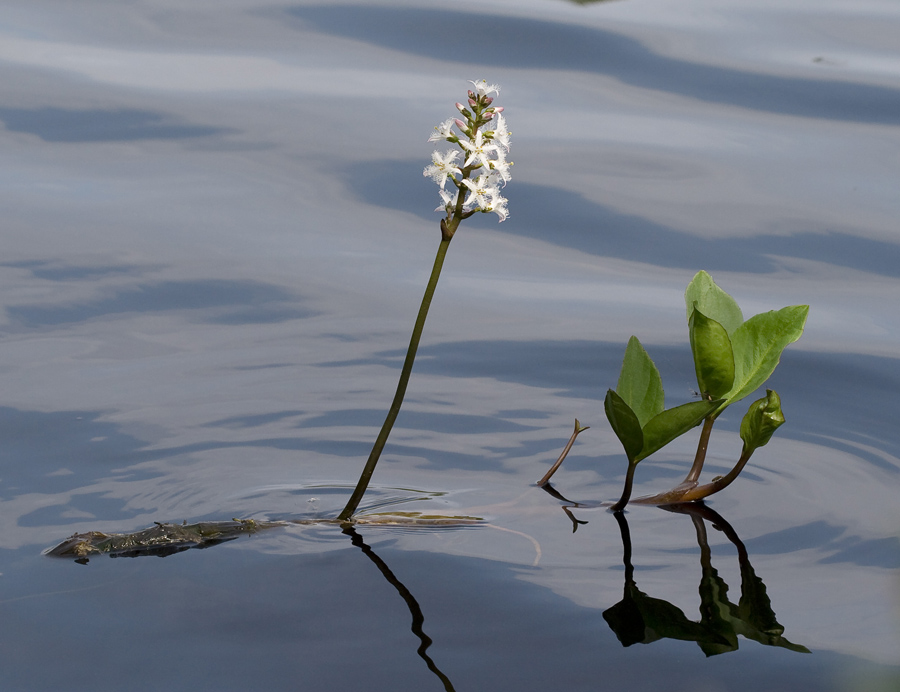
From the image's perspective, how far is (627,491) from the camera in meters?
2.09

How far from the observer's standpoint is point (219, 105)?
16.9ft

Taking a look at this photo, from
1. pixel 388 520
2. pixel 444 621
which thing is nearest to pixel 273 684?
pixel 444 621

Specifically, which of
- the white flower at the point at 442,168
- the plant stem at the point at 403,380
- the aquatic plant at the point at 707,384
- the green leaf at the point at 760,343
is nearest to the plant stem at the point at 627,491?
the aquatic plant at the point at 707,384

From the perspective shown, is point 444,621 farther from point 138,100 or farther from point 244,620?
point 138,100

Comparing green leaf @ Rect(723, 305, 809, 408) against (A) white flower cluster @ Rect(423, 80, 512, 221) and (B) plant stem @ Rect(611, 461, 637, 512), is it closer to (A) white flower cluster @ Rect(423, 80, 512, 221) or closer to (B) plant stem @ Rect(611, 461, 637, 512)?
(B) plant stem @ Rect(611, 461, 637, 512)

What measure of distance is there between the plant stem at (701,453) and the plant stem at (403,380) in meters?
0.66

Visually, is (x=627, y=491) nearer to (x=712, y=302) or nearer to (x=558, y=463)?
(x=558, y=463)

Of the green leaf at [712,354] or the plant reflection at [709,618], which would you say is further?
the green leaf at [712,354]

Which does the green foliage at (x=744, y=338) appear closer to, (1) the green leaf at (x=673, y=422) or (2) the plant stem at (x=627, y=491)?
(1) the green leaf at (x=673, y=422)

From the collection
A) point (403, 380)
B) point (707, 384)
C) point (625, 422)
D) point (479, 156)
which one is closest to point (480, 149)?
point (479, 156)

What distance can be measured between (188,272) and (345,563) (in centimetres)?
201

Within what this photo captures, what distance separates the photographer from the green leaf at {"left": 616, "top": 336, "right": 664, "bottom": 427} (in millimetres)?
2055

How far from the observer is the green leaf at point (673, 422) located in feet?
6.40

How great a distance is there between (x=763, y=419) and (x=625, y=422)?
0.27 meters
